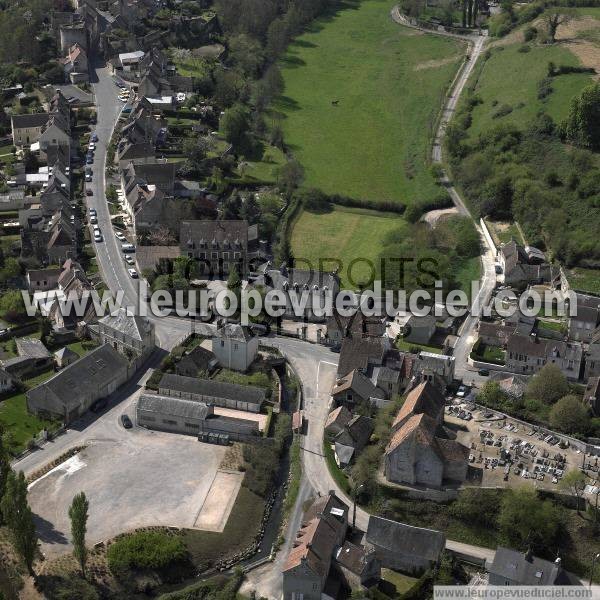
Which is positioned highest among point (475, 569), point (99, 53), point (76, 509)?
point (99, 53)

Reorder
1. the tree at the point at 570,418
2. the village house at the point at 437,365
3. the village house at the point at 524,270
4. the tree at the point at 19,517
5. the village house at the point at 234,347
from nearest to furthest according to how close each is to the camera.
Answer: the tree at the point at 19,517
the tree at the point at 570,418
the village house at the point at 437,365
the village house at the point at 234,347
the village house at the point at 524,270

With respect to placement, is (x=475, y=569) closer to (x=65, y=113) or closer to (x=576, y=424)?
(x=576, y=424)

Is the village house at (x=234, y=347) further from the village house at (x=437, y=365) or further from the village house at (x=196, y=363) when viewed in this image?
the village house at (x=437, y=365)

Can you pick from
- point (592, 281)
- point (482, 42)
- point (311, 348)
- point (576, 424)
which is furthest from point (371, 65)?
point (576, 424)

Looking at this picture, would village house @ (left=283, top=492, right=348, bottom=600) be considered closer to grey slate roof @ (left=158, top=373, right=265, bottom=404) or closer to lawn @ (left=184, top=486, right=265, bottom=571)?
lawn @ (left=184, top=486, right=265, bottom=571)

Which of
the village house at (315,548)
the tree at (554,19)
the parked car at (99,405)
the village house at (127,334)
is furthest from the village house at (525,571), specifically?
the tree at (554,19)

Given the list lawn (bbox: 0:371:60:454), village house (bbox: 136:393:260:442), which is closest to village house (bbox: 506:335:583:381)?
village house (bbox: 136:393:260:442)

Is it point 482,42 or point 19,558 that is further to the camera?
point 482,42
